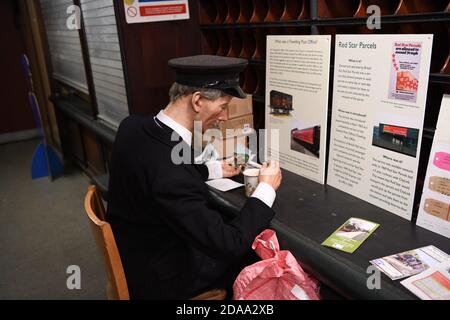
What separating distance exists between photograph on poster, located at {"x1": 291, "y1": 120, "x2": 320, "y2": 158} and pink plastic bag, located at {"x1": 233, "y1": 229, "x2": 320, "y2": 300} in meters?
0.57

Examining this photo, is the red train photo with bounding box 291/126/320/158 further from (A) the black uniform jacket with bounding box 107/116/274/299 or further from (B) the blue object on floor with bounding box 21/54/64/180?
(B) the blue object on floor with bounding box 21/54/64/180

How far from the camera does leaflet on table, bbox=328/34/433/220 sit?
1.31 metres

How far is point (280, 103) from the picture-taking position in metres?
1.87

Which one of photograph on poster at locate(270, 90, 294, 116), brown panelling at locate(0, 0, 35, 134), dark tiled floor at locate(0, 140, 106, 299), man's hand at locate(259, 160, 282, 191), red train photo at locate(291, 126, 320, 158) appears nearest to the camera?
man's hand at locate(259, 160, 282, 191)

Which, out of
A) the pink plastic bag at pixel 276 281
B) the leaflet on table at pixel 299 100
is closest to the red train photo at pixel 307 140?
the leaflet on table at pixel 299 100

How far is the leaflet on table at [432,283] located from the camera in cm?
105

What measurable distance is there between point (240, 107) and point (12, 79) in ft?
15.1

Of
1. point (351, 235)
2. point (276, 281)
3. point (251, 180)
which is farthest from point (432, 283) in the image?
point (251, 180)

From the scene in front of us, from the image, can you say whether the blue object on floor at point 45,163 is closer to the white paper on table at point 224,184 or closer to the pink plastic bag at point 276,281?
the white paper on table at point 224,184

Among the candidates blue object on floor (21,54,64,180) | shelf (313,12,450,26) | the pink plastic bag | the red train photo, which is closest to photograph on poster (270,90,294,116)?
the red train photo

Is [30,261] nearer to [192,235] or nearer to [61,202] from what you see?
[61,202]

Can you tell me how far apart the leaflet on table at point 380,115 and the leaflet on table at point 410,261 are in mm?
209

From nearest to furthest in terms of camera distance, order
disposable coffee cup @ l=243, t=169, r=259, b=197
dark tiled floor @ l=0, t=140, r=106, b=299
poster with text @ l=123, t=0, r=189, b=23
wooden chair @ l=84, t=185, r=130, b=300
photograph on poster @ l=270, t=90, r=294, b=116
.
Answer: wooden chair @ l=84, t=185, r=130, b=300, disposable coffee cup @ l=243, t=169, r=259, b=197, photograph on poster @ l=270, t=90, r=294, b=116, poster with text @ l=123, t=0, r=189, b=23, dark tiled floor @ l=0, t=140, r=106, b=299

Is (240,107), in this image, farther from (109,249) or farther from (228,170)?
(109,249)
